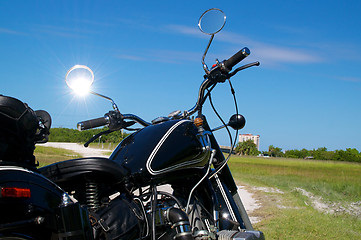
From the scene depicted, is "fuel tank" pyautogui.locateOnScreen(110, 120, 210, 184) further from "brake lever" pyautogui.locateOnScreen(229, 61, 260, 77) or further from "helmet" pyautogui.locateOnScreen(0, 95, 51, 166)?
"helmet" pyautogui.locateOnScreen(0, 95, 51, 166)

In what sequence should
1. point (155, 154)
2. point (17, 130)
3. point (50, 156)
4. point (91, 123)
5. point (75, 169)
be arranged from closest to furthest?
point (17, 130) < point (75, 169) < point (155, 154) < point (91, 123) < point (50, 156)

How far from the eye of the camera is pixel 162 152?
8.51 ft

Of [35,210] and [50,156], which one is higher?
[50,156]

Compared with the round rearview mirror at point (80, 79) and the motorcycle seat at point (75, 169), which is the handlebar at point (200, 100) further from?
the motorcycle seat at point (75, 169)

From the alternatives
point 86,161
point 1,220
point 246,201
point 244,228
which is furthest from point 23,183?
point 246,201

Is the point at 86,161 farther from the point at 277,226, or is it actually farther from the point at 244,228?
the point at 277,226

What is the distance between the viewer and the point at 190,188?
3094 mm

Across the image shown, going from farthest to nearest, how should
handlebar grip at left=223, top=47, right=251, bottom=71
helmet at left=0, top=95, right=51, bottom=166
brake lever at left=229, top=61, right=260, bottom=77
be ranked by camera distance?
brake lever at left=229, top=61, right=260, bottom=77 → handlebar grip at left=223, top=47, right=251, bottom=71 → helmet at left=0, top=95, right=51, bottom=166

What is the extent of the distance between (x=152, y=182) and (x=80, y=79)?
0.97 metres

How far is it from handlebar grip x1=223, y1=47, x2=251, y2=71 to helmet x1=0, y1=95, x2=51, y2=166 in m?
1.67

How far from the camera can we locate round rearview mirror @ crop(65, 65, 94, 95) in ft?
8.86

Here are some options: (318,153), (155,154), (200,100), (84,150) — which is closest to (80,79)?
(155,154)

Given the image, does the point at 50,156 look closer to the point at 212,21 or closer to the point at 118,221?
the point at 212,21

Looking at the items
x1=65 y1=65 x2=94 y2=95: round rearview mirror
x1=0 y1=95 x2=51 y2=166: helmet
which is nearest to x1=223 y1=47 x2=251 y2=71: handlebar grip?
x1=65 y1=65 x2=94 y2=95: round rearview mirror
